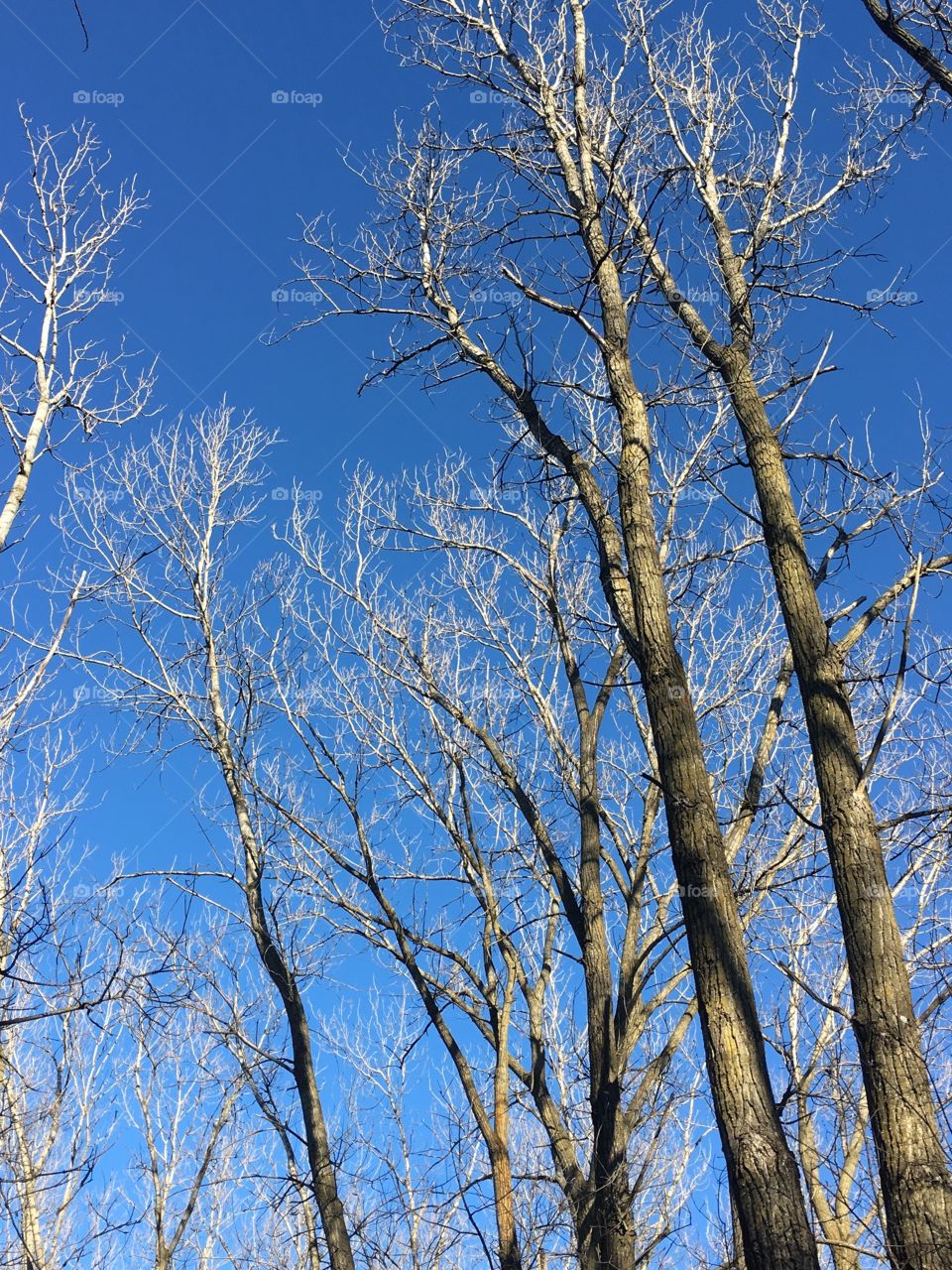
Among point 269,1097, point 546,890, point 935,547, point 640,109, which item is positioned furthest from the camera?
point 546,890

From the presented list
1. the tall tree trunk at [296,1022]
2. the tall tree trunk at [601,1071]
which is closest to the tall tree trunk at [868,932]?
the tall tree trunk at [601,1071]

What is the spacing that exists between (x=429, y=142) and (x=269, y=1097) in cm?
591

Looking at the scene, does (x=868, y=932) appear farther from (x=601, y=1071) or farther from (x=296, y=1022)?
(x=296, y=1022)

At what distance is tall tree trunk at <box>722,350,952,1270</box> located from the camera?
3.37 meters

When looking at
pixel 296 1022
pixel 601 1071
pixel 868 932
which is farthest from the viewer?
pixel 296 1022

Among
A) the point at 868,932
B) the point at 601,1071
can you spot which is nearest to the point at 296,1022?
the point at 601,1071

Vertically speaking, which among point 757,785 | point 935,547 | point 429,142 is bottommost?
point 757,785

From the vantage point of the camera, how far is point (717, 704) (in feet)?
23.5

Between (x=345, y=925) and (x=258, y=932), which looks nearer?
(x=345, y=925)

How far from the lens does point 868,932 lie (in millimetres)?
3877

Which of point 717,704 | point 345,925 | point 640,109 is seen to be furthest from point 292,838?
point 640,109

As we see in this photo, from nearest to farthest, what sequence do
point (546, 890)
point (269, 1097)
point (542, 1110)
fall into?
point (542, 1110), point (269, 1097), point (546, 890)

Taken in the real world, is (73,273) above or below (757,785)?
above

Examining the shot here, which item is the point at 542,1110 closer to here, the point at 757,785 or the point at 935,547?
the point at 757,785
